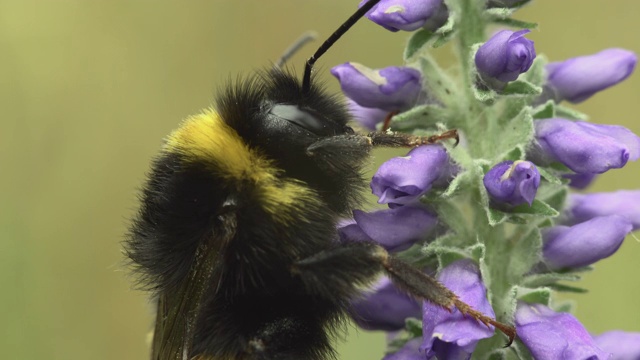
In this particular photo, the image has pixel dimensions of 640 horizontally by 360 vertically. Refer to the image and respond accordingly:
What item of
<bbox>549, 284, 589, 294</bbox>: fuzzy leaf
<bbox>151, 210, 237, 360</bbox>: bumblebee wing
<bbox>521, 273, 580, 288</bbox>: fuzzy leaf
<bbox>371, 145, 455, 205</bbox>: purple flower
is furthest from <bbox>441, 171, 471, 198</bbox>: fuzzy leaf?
<bbox>151, 210, 237, 360</bbox>: bumblebee wing

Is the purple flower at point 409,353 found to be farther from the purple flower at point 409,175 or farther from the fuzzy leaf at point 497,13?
the fuzzy leaf at point 497,13

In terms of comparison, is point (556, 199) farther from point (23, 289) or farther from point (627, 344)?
point (23, 289)

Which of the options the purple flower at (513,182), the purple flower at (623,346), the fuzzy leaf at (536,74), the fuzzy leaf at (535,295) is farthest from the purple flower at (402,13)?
the purple flower at (623,346)

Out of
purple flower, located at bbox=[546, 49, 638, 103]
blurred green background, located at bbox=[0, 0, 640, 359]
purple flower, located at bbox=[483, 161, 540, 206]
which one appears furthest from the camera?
blurred green background, located at bbox=[0, 0, 640, 359]

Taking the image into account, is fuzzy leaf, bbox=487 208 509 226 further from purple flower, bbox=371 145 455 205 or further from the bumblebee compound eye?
the bumblebee compound eye

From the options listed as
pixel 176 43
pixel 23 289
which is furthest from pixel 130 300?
pixel 176 43

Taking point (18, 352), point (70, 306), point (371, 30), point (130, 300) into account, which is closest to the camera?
point (18, 352)
